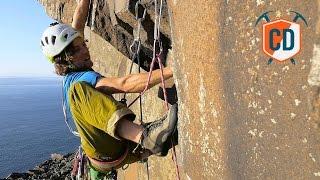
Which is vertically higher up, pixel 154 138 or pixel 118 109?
pixel 118 109

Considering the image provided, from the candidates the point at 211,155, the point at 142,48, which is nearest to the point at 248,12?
the point at 211,155

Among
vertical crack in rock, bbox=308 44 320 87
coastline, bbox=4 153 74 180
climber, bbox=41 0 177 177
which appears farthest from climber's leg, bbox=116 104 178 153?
coastline, bbox=4 153 74 180

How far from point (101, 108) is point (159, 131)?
695 millimetres

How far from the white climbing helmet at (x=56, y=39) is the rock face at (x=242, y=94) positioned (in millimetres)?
1855

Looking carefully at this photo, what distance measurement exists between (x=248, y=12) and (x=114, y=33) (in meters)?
5.45

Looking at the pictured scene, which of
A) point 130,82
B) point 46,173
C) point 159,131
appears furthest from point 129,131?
point 46,173

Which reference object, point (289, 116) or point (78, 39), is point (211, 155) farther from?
point (78, 39)

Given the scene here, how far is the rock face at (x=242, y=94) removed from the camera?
9.81ft

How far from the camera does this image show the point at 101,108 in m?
4.93

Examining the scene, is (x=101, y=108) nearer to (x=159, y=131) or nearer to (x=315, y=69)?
(x=159, y=131)

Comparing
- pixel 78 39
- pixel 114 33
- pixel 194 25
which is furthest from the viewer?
pixel 114 33

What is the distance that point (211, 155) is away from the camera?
13.0 feet

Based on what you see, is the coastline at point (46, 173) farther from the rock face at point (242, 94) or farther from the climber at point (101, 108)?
the rock face at point (242, 94)

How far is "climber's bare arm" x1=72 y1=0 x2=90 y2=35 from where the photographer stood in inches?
294
